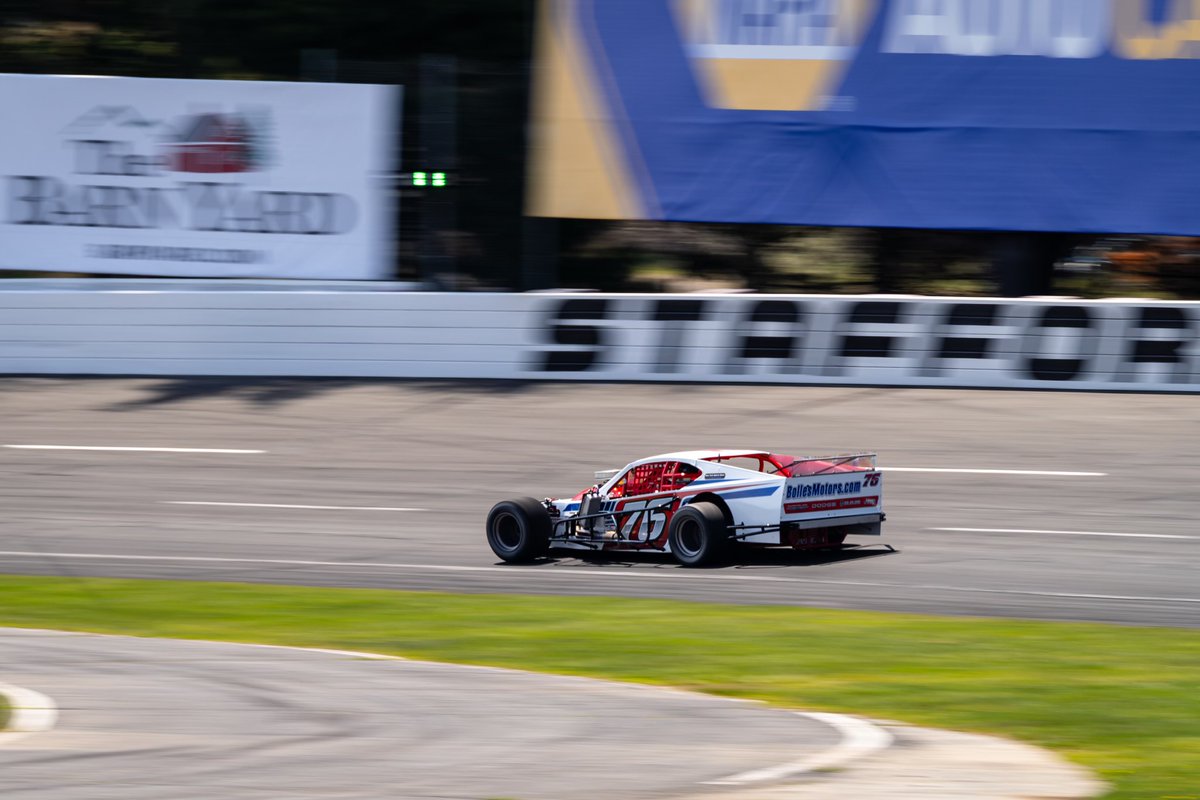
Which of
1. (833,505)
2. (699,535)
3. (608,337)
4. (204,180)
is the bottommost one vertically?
(699,535)

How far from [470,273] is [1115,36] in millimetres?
8806

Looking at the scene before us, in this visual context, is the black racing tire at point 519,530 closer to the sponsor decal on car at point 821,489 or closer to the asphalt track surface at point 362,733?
Answer: the sponsor decal on car at point 821,489

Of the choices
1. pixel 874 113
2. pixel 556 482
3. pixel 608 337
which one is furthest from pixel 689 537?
pixel 874 113

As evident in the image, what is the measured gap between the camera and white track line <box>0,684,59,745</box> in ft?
23.0

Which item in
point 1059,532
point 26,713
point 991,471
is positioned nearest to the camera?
point 26,713

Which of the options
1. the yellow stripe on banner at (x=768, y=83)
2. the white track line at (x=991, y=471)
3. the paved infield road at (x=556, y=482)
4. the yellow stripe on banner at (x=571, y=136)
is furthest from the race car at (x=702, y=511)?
the yellow stripe on banner at (x=768, y=83)

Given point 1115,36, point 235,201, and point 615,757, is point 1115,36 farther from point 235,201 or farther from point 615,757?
point 615,757

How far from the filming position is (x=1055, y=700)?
8.09m

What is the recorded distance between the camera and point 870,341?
767 inches

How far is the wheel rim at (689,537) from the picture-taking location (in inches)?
476

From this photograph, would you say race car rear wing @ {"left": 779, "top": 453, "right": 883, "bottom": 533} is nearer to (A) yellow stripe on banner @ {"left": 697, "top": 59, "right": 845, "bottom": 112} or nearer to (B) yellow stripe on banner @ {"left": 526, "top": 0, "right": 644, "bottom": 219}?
(A) yellow stripe on banner @ {"left": 697, "top": 59, "right": 845, "bottom": 112}

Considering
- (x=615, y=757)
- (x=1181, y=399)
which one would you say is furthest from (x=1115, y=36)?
(x=615, y=757)

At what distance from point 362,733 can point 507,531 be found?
5633 mm

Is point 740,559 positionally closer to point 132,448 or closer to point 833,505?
point 833,505
